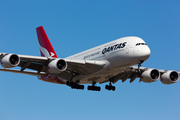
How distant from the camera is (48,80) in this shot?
39.0m

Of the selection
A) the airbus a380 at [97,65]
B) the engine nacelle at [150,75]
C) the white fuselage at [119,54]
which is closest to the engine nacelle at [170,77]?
the airbus a380 at [97,65]

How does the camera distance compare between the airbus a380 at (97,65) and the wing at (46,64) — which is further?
the airbus a380 at (97,65)

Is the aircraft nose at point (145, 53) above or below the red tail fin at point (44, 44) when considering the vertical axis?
below

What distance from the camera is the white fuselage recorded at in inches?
1225

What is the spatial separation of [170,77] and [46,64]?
15.8m

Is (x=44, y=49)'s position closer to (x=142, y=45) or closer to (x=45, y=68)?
(x=45, y=68)

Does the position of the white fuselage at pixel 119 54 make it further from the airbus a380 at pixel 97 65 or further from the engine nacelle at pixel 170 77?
the engine nacelle at pixel 170 77

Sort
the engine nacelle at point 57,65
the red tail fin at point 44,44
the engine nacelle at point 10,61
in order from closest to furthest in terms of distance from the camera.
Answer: the engine nacelle at point 10,61 < the engine nacelle at point 57,65 < the red tail fin at point 44,44

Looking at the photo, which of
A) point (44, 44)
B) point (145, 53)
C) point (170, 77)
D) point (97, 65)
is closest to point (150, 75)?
point (170, 77)

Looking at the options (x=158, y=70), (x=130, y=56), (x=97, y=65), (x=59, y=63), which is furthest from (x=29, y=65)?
(x=158, y=70)

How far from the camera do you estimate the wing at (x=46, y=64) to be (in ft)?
98.1

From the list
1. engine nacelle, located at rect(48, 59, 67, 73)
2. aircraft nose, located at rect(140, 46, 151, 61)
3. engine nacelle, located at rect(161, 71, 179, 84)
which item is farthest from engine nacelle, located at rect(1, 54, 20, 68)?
engine nacelle, located at rect(161, 71, 179, 84)

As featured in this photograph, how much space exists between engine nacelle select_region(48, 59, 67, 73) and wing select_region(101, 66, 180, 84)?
8371mm

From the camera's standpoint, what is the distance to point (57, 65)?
3147 centimetres
